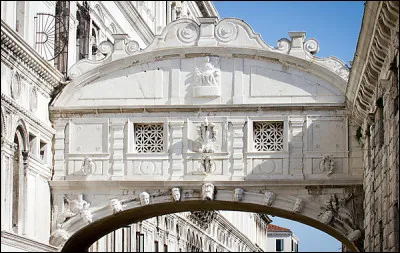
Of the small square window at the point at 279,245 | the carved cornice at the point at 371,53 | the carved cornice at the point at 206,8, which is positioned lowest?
the carved cornice at the point at 371,53

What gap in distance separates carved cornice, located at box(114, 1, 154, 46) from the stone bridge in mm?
12271

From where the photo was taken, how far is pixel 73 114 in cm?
2777

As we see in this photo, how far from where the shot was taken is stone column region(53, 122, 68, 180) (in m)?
27.6

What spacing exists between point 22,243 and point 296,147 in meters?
6.27

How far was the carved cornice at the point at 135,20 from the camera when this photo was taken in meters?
40.3

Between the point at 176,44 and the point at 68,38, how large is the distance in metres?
5.63

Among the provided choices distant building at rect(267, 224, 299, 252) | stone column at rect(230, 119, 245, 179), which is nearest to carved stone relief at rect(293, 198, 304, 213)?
stone column at rect(230, 119, 245, 179)

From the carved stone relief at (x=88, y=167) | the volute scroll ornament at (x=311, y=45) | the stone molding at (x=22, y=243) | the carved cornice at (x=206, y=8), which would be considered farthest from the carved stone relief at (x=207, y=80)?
the carved cornice at (x=206, y=8)

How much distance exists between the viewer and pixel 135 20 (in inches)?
1652

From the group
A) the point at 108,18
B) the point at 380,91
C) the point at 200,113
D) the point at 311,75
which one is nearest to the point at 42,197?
the point at 200,113

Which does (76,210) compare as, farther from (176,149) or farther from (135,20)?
(135,20)

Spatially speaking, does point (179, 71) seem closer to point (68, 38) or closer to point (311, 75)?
point (311, 75)

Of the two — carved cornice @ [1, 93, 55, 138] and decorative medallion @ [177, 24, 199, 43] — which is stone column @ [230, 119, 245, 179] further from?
carved cornice @ [1, 93, 55, 138]

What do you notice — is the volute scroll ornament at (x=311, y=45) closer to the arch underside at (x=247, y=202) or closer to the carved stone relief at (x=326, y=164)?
the carved stone relief at (x=326, y=164)
